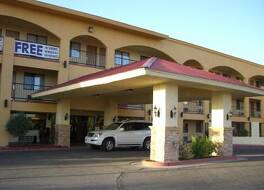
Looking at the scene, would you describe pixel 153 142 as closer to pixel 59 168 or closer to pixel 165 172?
pixel 165 172

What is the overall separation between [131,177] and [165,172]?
6.00 ft

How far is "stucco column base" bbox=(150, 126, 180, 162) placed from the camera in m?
16.0

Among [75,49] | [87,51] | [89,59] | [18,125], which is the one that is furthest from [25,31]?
[18,125]

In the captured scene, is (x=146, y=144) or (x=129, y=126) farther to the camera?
(x=146, y=144)

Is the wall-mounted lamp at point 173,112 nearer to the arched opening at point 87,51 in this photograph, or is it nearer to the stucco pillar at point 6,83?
the stucco pillar at point 6,83

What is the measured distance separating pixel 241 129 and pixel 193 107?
309 inches

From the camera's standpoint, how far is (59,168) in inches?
551

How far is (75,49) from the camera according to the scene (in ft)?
93.4

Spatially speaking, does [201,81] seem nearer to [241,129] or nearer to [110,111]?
[110,111]

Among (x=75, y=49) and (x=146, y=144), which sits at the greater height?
(x=75, y=49)

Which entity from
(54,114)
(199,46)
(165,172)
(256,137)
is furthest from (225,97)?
(256,137)

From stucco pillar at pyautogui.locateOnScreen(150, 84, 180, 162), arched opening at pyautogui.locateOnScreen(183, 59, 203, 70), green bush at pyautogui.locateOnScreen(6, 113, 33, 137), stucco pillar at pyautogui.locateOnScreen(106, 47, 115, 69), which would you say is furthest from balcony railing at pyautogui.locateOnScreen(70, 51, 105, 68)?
stucco pillar at pyautogui.locateOnScreen(150, 84, 180, 162)

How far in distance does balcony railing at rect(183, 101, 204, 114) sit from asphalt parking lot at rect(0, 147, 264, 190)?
18.8 metres

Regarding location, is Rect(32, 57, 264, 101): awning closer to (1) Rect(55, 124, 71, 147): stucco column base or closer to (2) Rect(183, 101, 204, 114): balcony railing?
(1) Rect(55, 124, 71, 147): stucco column base
